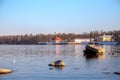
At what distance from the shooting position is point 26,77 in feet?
64.7

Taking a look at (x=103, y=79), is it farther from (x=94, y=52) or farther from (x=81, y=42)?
(x=81, y=42)

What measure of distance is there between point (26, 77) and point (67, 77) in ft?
8.86

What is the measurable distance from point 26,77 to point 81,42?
180m

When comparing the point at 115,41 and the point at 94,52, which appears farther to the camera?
the point at 115,41

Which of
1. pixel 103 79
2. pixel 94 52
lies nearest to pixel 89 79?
pixel 103 79

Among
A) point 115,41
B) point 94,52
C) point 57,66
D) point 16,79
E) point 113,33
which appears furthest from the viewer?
point 113,33

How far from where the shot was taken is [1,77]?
19.4m

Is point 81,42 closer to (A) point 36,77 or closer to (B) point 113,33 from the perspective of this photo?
(B) point 113,33

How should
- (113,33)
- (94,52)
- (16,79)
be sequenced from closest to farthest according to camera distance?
1. (16,79)
2. (94,52)
3. (113,33)

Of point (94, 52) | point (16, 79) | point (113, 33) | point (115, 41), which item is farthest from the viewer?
point (113, 33)

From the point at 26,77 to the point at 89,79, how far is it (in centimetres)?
415

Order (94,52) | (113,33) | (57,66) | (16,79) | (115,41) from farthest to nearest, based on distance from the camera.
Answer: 1. (113,33)
2. (115,41)
3. (94,52)
4. (57,66)
5. (16,79)

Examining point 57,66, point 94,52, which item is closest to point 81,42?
point 94,52

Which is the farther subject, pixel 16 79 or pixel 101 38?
pixel 101 38
